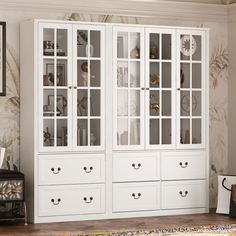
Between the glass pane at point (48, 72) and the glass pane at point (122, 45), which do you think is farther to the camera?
the glass pane at point (122, 45)

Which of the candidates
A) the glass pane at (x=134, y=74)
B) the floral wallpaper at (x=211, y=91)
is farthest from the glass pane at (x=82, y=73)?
the floral wallpaper at (x=211, y=91)

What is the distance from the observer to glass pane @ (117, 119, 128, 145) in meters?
6.89

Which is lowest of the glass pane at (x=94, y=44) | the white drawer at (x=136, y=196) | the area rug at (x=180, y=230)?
the area rug at (x=180, y=230)

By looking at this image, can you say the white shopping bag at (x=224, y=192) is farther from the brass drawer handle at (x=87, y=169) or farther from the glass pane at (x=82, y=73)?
the glass pane at (x=82, y=73)

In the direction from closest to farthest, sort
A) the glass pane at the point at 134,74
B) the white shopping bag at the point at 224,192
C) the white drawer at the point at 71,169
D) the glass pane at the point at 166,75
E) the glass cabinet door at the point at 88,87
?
the white drawer at the point at 71,169, the glass cabinet door at the point at 88,87, the glass pane at the point at 134,74, the glass pane at the point at 166,75, the white shopping bag at the point at 224,192

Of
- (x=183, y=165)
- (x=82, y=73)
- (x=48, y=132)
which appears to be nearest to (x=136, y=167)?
(x=183, y=165)

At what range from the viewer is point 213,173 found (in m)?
7.69

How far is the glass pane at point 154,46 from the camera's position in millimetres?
7000

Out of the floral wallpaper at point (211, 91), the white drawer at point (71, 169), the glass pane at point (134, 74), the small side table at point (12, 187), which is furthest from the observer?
the glass pane at point (134, 74)

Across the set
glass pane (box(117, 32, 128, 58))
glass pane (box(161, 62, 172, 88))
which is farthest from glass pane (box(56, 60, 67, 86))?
glass pane (box(161, 62, 172, 88))

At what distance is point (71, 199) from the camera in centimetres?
669

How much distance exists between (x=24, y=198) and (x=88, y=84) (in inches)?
48.5

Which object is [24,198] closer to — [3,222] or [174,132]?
[3,222]

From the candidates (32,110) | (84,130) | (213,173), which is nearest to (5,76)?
(32,110)
